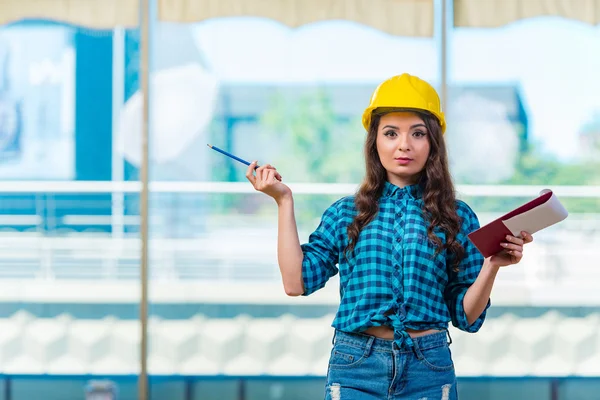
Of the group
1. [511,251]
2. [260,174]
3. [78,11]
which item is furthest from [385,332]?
[78,11]

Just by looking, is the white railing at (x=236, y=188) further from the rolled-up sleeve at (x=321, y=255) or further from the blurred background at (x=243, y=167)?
the rolled-up sleeve at (x=321, y=255)

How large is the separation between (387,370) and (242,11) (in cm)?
230

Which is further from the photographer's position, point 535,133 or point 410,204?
point 535,133

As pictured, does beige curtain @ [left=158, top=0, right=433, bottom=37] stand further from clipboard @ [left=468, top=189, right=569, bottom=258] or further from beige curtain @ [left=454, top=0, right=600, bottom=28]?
clipboard @ [left=468, top=189, right=569, bottom=258]

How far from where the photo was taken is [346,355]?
1.49 meters

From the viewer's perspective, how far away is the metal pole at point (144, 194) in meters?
3.41

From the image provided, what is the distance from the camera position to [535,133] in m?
3.40

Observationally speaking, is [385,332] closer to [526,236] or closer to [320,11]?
[526,236]

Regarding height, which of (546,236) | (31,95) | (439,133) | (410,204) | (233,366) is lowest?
(233,366)

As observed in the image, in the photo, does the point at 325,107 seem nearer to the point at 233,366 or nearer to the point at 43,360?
the point at 233,366

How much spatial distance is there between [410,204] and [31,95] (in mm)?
2374

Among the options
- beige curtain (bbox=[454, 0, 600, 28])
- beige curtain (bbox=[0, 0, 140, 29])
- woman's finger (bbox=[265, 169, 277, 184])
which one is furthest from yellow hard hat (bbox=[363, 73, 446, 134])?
beige curtain (bbox=[0, 0, 140, 29])

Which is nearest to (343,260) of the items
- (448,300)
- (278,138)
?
(448,300)

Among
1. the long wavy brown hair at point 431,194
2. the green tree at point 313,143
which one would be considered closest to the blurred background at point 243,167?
the green tree at point 313,143
